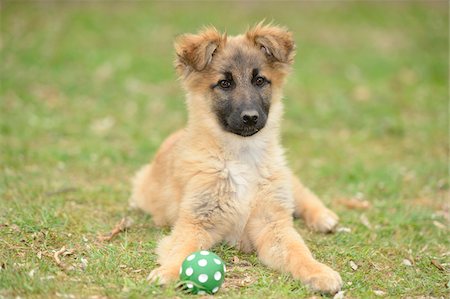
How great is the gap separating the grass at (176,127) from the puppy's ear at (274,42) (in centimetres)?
171

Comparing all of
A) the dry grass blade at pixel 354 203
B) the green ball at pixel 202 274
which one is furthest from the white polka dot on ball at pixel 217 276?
the dry grass blade at pixel 354 203

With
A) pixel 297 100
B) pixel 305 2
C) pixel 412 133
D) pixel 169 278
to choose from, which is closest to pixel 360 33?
pixel 305 2

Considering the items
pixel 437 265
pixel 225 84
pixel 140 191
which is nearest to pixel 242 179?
pixel 225 84

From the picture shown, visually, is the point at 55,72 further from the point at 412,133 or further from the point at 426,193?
the point at 426,193

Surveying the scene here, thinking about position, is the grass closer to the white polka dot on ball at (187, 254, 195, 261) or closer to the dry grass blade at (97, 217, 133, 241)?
the dry grass blade at (97, 217, 133, 241)

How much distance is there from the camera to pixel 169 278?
4.39m

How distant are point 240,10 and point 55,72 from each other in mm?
5786

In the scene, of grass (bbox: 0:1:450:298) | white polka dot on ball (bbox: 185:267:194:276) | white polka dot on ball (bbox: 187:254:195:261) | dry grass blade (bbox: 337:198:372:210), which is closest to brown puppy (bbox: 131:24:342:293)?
grass (bbox: 0:1:450:298)

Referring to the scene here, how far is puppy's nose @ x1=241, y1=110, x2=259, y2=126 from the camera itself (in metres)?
5.07

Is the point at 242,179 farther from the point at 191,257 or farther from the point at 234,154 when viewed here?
the point at 191,257

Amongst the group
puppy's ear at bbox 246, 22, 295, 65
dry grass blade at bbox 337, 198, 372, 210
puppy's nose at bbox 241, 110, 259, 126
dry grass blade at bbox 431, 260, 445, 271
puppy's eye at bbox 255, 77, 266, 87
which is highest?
puppy's ear at bbox 246, 22, 295, 65

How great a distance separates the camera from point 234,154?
5375mm

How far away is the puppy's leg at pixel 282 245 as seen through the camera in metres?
4.50

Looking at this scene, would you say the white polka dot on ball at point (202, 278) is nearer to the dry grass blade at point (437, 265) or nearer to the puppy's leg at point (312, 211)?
the puppy's leg at point (312, 211)
